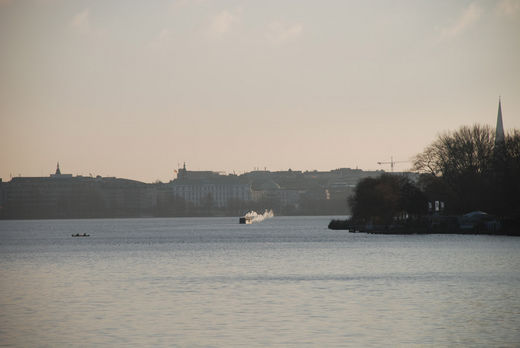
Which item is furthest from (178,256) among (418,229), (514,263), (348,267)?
(418,229)

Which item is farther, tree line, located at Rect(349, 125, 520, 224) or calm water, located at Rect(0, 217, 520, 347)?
tree line, located at Rect(349, 125, 520, 224)

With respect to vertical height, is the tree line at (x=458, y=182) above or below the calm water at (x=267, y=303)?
above

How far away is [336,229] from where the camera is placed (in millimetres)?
166625

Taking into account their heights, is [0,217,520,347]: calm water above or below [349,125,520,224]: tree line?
below

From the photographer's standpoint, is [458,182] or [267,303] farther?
[458,182]

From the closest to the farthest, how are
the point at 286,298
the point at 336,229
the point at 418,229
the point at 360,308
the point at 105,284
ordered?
1. the point at 360,308
2. the point at 286,298
3. the point at 105,284
4. the point at 418,229
5. the point at 336,229

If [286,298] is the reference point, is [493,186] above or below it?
above

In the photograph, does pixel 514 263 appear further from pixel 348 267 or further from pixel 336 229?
pixel 336 229

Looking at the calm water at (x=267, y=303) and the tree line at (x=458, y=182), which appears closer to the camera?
the calm water at (x=267, y=303)

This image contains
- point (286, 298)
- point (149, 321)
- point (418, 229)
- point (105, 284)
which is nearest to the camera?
point (149, 321)

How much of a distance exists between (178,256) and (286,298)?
3932cm

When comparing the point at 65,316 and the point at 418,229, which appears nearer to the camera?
the point at 65,316

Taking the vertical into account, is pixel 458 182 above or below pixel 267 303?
above

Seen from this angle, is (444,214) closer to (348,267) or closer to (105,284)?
(348,267)
